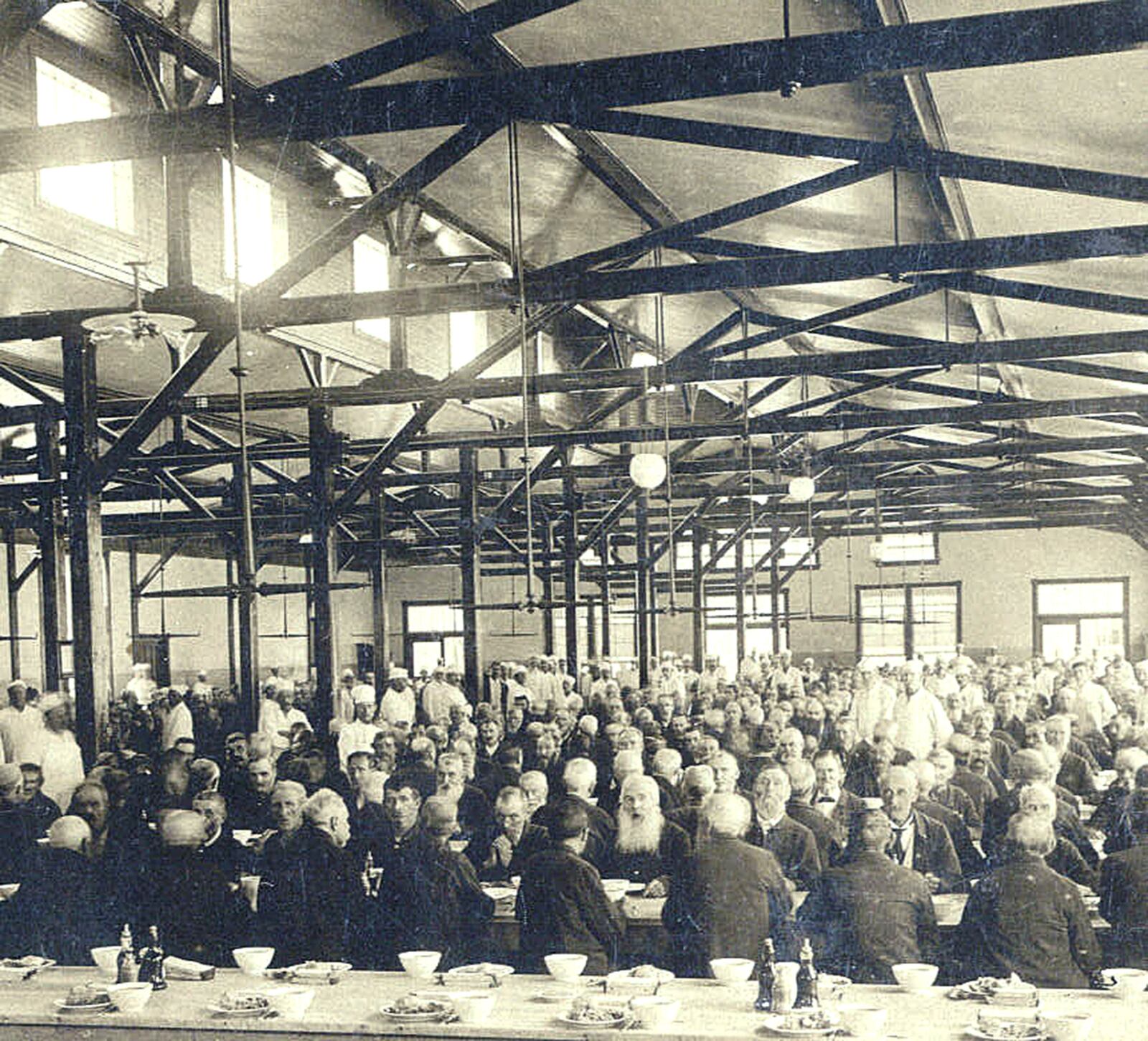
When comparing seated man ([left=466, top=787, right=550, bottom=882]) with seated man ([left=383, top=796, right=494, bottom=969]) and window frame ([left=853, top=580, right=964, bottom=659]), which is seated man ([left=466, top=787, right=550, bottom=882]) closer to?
seated man ([left=383, top=796, right=494, bottom=969])

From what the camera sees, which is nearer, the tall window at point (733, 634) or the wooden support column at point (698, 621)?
the wooden support column at point (698, 621)

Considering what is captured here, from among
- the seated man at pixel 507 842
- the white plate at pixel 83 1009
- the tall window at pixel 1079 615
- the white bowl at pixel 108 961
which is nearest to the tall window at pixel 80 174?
the seated man at pixel 507 842

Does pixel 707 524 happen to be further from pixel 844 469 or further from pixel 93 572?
pixel 93 572

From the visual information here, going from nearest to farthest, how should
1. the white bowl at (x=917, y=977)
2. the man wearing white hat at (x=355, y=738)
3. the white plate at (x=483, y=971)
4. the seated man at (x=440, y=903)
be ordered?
1. the white bowl at (x=917, y=977)
2. the white plate at (x=483, y=971)
3. the seated man at (x=440, y=903)
4. the man wearing white hat at (x=355, y=738)

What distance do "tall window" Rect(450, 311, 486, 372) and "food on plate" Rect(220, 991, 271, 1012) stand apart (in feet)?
37.5

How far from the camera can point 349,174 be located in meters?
12.4

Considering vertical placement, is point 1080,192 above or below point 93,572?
above

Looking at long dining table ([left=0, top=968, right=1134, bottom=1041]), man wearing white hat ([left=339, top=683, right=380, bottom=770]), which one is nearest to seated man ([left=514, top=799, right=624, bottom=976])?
long dining table ([left=0, top=968, right=1134, bottom=1041])

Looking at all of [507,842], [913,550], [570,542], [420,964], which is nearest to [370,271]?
[570,542]

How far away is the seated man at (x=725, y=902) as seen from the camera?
6023mm

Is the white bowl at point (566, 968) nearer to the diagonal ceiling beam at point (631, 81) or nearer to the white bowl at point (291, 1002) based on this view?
the white bowl at point (291, 1002)

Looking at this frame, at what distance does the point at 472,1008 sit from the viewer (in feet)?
15.7

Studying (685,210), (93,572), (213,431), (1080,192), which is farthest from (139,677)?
(1080,192)

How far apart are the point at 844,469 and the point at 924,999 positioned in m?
16.4
